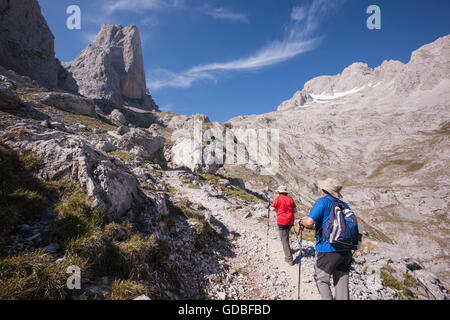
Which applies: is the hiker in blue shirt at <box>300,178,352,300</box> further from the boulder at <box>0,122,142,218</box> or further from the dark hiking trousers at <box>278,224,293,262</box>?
the boulder at <box>0,122,142,218</box>

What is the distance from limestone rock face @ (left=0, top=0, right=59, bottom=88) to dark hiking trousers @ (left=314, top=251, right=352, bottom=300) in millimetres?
110783

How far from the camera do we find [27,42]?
81.3 meters

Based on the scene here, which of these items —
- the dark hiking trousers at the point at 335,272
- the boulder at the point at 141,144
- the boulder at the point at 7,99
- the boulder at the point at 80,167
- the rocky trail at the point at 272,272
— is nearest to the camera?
the dark hiking trousers at the point at 335,272

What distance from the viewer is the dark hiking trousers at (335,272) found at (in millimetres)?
5695

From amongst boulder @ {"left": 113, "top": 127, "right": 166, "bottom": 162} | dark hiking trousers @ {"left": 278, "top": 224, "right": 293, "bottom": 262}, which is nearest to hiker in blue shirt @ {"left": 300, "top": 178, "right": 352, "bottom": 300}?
dark hiking trousers @ {"left": 278, "top": 224, "right": 293, "bottom": 262}

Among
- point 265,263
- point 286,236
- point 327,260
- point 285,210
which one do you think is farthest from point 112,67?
point 327,260

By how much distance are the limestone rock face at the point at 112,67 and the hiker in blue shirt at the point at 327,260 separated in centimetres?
17509

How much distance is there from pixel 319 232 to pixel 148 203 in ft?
25.2

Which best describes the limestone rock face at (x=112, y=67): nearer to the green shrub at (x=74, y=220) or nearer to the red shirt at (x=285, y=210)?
the green shrub at (x=74, y=220)

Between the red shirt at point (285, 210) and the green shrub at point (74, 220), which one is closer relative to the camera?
the green shrub at point (74, 220)

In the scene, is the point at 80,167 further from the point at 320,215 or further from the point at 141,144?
the point at 141,144

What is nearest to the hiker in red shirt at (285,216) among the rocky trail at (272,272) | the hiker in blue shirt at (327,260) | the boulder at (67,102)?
the rocky trail at (272,272)

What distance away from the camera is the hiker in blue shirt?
225 inches
